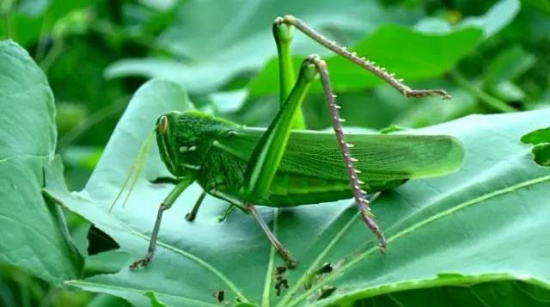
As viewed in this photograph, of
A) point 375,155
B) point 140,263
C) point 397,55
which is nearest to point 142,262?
point 140,263

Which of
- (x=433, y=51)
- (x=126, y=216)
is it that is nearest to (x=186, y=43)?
(x=433, y=51)

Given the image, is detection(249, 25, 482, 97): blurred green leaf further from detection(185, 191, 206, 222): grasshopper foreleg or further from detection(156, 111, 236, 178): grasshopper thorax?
detection(185, 191, 206, 222): grasshopper foreleg

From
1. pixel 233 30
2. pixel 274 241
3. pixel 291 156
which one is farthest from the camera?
pixel 233 30

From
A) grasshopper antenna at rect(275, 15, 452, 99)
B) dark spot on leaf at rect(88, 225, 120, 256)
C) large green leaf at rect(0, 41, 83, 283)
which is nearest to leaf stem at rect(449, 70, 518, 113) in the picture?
grasshopper antenna at rect(275, 15, 452, 99)

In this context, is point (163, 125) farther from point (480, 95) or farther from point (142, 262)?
point (480, 95)

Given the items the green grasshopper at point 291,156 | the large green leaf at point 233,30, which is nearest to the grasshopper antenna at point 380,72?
the green grasshopper at point 291,156

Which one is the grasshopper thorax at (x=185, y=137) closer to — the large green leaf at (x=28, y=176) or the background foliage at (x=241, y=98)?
the background foliage at (x=241, y=98)

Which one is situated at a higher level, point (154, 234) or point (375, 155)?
point (375, 155)
